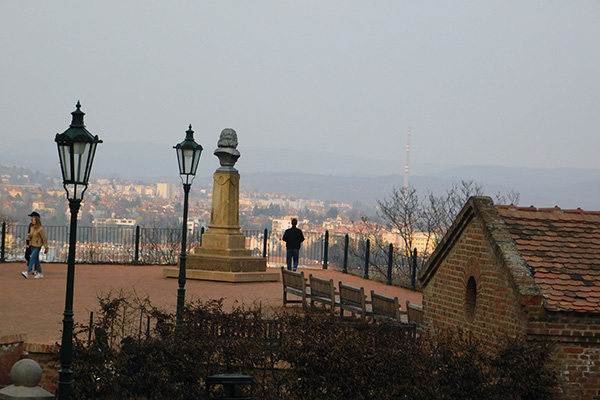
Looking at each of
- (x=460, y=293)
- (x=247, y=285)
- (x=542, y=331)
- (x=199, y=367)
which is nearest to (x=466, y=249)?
(x=460, y=293)

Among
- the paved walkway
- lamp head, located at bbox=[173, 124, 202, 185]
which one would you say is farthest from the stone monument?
lamp head, located at bbox=[173, 124, 202, 185]

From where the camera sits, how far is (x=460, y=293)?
40.2 ft

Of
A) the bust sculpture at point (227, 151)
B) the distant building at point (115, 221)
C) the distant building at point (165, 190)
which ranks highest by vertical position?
the distant building at point (165, 190)

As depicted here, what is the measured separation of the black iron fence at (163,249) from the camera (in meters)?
31.2

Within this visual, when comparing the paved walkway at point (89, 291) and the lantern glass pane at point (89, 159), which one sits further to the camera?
the paved walkway at point (89, 291)

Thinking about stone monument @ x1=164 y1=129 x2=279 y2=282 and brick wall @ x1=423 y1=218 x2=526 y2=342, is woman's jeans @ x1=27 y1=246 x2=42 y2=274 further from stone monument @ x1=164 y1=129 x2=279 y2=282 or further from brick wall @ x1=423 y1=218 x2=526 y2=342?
brick wall @ x1=423 y1=218 x2=526 y2=342

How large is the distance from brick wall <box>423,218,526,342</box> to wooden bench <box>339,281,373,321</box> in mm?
3587

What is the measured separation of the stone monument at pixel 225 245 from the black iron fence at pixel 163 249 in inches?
210

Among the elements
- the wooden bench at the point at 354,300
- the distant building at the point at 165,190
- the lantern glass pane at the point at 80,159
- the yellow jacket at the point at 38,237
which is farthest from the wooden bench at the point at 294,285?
the distant building at the point at 165,190

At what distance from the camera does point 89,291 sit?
21.7 meters

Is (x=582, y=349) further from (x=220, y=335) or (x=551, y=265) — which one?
(x=220, y=335)

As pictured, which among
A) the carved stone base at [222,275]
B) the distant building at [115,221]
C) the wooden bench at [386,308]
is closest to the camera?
the wooden bench at [386,308]

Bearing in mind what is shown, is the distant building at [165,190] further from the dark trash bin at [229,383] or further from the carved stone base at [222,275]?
the dark trash bin at [229,383]

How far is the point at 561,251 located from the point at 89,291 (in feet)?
43.3
